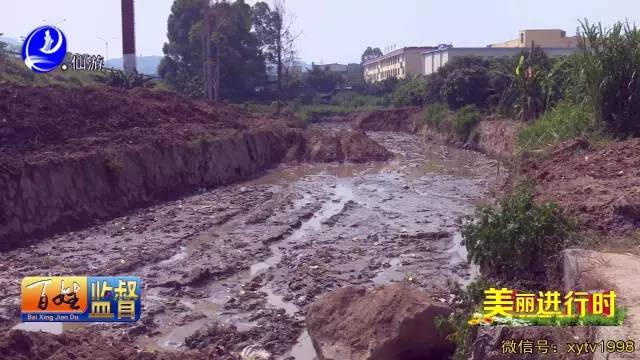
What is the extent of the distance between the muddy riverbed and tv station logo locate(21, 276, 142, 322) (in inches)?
16.1

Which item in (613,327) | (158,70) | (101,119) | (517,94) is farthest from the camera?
(158,70)

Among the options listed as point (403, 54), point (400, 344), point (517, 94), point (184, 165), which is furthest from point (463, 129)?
point (403, 54)

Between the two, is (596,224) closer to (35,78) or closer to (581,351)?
(581,351)

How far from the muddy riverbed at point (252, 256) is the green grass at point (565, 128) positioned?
2.04m

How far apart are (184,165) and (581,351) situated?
16198 mm

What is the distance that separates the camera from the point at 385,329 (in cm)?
620

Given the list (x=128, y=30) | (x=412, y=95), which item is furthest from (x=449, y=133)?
(x=128, y=30)

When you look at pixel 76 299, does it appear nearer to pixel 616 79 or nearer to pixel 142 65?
pixel 616 79

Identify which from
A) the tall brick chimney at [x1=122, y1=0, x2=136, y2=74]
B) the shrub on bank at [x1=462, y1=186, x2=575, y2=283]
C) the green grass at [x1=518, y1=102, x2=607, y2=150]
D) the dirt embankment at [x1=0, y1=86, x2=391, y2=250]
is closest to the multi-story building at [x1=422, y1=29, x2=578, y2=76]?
the tall brick chimney at [x1=122, y1=0, x2=136, y2=74]

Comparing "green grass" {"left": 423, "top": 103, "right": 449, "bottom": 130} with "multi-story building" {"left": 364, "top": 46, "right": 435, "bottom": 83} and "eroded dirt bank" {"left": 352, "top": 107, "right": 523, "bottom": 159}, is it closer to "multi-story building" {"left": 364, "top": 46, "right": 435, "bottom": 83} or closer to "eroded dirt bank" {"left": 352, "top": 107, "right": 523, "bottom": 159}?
"eroded dirt bank" {"left": 352, "top": 107, "right": 523, "bottom": 159}

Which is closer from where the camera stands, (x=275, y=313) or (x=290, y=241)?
(x=275, y=313)

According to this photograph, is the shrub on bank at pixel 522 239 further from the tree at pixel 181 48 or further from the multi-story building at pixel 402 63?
the multi-story building at pixel 402 63

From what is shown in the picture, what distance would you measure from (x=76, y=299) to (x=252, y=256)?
5242mm

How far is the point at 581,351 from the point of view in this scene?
4617mm
